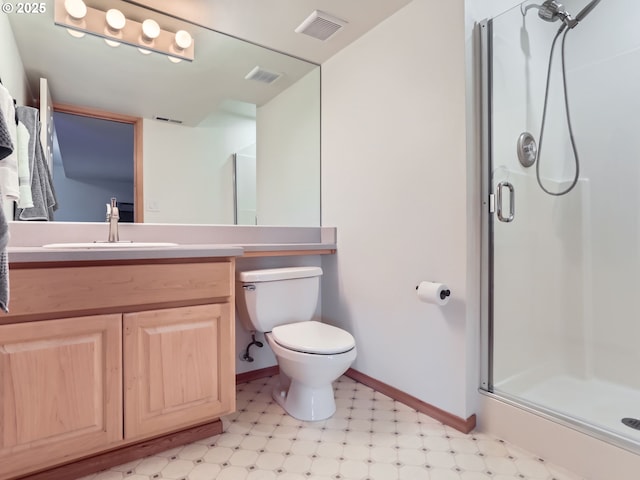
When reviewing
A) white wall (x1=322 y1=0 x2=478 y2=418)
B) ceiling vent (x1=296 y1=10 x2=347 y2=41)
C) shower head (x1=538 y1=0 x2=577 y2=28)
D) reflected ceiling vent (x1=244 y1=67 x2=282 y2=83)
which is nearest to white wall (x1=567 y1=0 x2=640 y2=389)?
shower head (x1=538 y1=0 x2=577 y2=28)

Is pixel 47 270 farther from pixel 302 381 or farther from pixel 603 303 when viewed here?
pixel 603 303

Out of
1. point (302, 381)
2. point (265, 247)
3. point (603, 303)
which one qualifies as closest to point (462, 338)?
point (302, 381)

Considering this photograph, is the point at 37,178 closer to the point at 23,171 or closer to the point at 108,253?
the point at 23,171

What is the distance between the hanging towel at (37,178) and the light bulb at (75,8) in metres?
0.51

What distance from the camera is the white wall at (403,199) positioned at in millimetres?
1554

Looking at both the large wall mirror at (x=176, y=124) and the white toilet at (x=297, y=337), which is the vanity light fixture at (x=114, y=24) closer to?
the large wall mirror at (x=176, y=124)

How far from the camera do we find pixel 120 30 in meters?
1.82

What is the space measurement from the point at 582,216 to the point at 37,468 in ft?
8.22

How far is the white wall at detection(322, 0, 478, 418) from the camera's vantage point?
1.55 m

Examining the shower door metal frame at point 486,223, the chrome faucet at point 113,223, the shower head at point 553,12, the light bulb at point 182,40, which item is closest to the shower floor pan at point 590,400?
the shower door metal frame at point 486,223

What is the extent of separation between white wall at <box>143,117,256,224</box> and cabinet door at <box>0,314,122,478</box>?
80cm

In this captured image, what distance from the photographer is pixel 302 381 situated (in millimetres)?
1639

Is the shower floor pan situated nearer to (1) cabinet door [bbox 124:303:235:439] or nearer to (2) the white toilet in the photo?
(2) the white toilet

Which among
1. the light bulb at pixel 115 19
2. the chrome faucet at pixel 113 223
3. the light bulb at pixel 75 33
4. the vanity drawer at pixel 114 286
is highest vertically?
the light bulb at pixel 115 19
